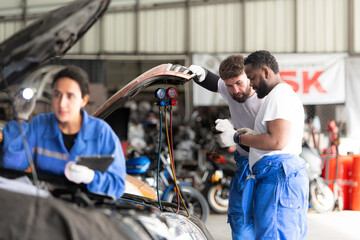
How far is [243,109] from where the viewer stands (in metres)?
3.03

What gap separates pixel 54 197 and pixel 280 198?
4.34 feet

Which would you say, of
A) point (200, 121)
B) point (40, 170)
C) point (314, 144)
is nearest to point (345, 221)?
point (314, 144)

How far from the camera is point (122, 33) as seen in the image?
10492 millimetres

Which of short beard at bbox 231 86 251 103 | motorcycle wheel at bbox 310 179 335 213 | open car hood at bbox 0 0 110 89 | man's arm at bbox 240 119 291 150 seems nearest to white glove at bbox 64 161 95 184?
open car hood at bbox 0 0 110 89

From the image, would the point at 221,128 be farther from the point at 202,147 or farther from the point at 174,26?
the point at 174,26

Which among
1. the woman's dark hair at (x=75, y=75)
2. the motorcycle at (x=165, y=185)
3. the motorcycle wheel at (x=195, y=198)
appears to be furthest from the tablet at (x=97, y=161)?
the motorcycle wheel at (x=195, y=198)

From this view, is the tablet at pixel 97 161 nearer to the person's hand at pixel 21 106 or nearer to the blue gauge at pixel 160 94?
the person's hand at pixel 21 106

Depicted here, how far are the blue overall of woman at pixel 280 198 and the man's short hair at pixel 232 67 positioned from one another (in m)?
0.59

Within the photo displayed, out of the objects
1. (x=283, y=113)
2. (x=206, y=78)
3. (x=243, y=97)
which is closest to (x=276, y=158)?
(x=283, y=113)

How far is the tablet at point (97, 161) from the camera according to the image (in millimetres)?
1808

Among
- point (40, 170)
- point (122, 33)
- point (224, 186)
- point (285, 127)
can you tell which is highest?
point (122, 33)

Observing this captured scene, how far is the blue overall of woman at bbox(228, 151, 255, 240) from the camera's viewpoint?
2945 millimetres

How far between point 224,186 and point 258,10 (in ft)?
17.3

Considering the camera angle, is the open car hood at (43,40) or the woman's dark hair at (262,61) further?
the woman's dark hair at (262,61)
